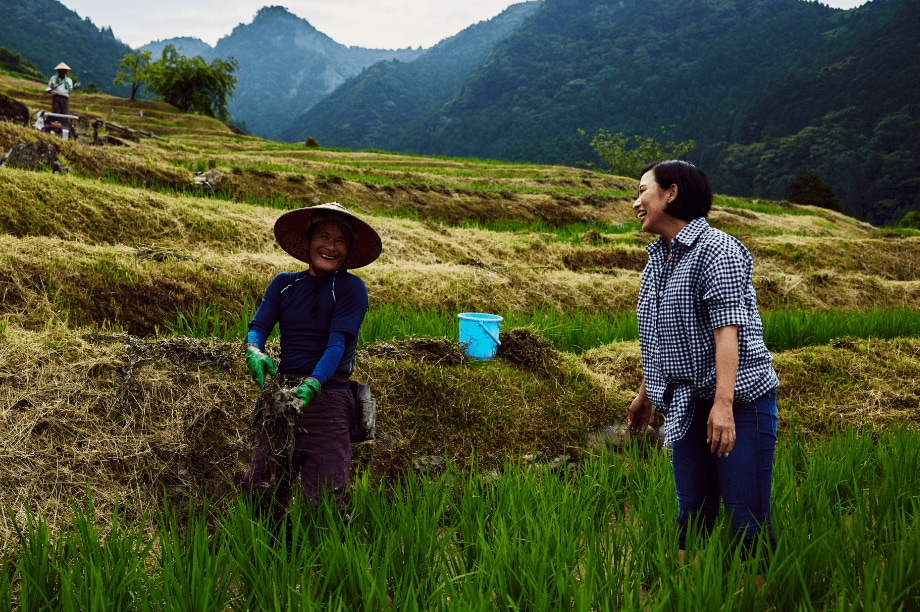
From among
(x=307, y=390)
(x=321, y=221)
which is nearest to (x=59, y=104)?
(x=321, y=221)

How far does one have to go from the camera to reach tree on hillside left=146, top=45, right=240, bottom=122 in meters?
45.7

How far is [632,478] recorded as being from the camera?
3.14 meters

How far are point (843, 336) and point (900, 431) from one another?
3.20 metres

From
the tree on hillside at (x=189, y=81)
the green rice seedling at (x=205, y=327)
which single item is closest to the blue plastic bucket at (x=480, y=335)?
the green rice seedling at (x=205, y=327)

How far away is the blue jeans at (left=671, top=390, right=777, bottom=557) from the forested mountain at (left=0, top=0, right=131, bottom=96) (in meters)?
78.9

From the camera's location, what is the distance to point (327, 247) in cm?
253

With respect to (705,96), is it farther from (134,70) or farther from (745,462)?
(745,462)

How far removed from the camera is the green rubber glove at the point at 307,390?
86.4 inches

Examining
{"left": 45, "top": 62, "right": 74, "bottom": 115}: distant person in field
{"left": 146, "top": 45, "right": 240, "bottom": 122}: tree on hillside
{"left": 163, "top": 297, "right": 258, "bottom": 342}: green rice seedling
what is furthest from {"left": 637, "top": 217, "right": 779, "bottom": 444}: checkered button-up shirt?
{"left": 146, "top": 45, "right": 240, "bottom": 122}: tree on hillside

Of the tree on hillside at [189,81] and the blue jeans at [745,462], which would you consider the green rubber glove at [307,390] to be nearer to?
the blue jeans at [745,462]

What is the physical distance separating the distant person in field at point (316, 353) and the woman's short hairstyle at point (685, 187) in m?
1.19

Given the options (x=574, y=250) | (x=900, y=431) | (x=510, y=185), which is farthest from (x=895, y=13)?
(x=900, y=431)

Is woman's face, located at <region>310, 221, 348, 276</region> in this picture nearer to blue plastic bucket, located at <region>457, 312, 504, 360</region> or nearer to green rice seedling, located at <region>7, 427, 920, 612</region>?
green rice seedling, located at <region>7, 427, 920, 612</region>

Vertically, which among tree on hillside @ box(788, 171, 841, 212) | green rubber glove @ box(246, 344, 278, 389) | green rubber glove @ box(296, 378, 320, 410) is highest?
tree on hillside @ box(788, 171, 841, 212)
